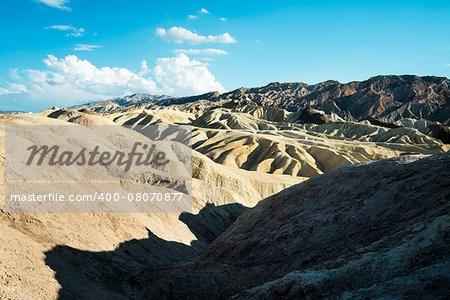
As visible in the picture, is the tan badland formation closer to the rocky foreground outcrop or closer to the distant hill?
the rocky foreground outcrop

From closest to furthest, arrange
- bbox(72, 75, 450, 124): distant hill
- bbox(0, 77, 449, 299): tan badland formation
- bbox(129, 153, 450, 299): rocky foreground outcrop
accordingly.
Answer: bbox(129, 153, 450, 299): rocky foreground outcrop → bbox(0, 77, 449, 299): tan badland formation → bbox(72, 75, 450, 124): distant hill

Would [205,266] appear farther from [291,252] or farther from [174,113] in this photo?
[174,113]

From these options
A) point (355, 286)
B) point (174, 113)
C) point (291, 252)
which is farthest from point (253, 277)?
point (174, 113)

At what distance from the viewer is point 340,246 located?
29.5 ft

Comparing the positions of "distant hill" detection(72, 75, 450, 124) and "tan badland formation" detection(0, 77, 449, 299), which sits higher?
"distant hill" detection(72, 75, 450, 124)

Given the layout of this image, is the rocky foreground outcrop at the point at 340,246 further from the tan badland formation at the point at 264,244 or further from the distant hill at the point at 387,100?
the distant hill at the point at 387,100

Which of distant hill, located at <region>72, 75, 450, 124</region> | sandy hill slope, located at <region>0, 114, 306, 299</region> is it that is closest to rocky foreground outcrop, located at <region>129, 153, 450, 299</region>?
sandy hill slope, located at <region>0, 114, 306, 299</region>

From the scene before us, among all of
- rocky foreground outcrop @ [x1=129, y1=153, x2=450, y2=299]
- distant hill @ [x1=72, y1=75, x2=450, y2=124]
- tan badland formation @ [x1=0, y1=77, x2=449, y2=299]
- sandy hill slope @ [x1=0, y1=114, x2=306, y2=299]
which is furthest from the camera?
distant hill @ [x1=72, y1=75, x2=450, y2=124]

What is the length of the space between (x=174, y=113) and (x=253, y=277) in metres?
99.1

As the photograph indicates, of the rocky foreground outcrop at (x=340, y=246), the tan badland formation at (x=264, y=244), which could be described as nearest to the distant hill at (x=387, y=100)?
the rocky foreground outcrop at (x=340, y=246)

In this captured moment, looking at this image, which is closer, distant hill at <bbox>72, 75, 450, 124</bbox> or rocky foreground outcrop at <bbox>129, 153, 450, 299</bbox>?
rocky foreground outcrop at <bbox>129, 153, 450, 299</bbox>

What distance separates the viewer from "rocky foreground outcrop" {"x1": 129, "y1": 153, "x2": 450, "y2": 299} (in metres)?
6.29

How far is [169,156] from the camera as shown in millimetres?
25266

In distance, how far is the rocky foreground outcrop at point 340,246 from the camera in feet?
20.6
